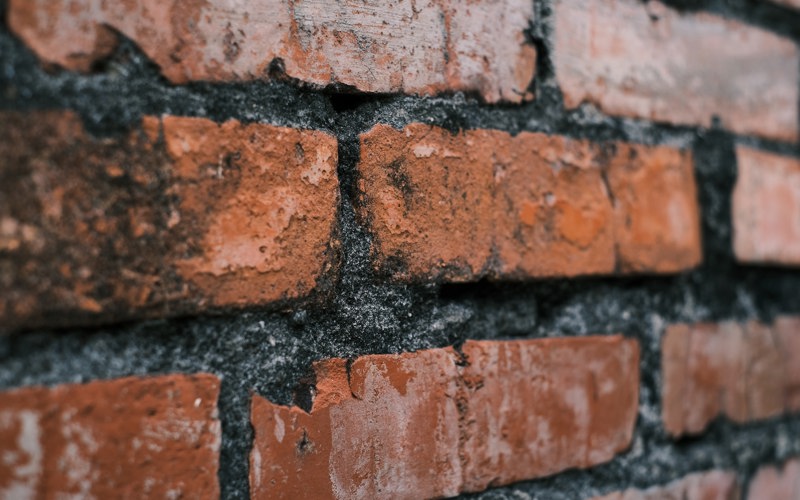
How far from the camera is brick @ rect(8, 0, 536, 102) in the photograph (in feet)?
1.38

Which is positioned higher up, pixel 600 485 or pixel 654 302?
pixel 654 302

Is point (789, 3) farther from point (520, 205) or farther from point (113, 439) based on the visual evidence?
point (113, 439)

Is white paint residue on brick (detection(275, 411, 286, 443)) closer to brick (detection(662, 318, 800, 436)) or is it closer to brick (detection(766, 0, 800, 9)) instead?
brick (detection(662, 318, 800, 436))

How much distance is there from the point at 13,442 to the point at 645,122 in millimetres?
598

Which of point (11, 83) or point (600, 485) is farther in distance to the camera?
point (600, 485)

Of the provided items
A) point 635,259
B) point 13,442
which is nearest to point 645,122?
point 635,259

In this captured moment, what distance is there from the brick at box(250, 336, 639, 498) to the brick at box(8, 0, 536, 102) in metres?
0.21

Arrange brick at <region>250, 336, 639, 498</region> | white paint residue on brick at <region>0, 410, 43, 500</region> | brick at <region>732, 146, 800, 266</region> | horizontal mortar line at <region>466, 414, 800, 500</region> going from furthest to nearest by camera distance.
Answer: brick at <region>732, 146, 800, 266</region> < horizontal mortar line at <region>466, 414, 800, 500</region> < brick at <region>250, 336, 639, 498</region> < white paint residue on brick at <region>0, 410, 43, 500</region>

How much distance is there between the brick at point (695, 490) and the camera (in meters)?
0.67

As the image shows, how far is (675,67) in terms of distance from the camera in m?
0.72

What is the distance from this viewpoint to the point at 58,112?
0.41 m

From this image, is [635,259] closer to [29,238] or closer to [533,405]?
[533,405]

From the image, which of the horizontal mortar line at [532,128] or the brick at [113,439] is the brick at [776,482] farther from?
the brick at [113,439]

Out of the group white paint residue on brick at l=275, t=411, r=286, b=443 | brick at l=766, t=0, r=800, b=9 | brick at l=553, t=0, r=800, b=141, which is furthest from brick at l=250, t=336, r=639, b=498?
brick at l=766, t=0, r=800, b=9
